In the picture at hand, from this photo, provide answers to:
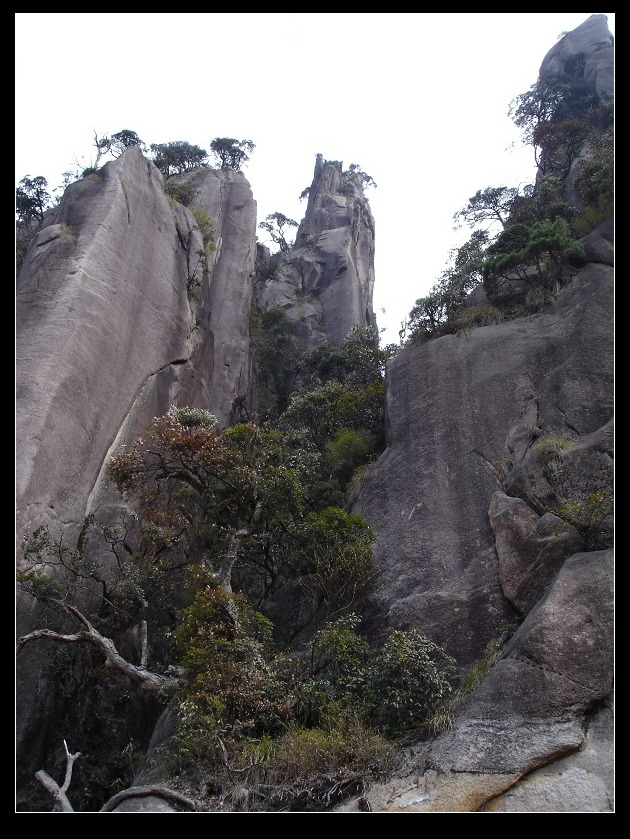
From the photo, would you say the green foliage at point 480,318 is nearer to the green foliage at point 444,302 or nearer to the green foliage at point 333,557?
the green foliage at point 444,302

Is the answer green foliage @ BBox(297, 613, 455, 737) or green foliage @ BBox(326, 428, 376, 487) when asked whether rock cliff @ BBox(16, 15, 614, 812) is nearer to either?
green foliage @ BBox(297, 613, 455, 737)

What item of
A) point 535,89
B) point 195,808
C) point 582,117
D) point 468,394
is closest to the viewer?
point 195,808

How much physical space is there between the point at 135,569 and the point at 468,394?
9768mm

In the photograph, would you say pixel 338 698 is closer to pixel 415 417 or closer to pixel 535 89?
pixel 415 417

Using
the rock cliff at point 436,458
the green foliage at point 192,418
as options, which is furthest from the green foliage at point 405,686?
the green foliage at point 192,418

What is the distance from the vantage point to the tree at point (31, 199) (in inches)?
1247

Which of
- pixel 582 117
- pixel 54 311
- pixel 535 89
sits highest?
pixel 535 89

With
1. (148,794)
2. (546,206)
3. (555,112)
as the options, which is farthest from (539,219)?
(148,794)

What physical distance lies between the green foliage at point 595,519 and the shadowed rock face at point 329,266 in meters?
24.5

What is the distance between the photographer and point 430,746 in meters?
10.9

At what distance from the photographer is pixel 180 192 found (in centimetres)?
3005

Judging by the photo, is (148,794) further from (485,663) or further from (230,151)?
(230,151)

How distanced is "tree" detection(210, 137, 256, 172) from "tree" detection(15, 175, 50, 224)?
1120cm

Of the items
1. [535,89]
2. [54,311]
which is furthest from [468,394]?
[535,89]
